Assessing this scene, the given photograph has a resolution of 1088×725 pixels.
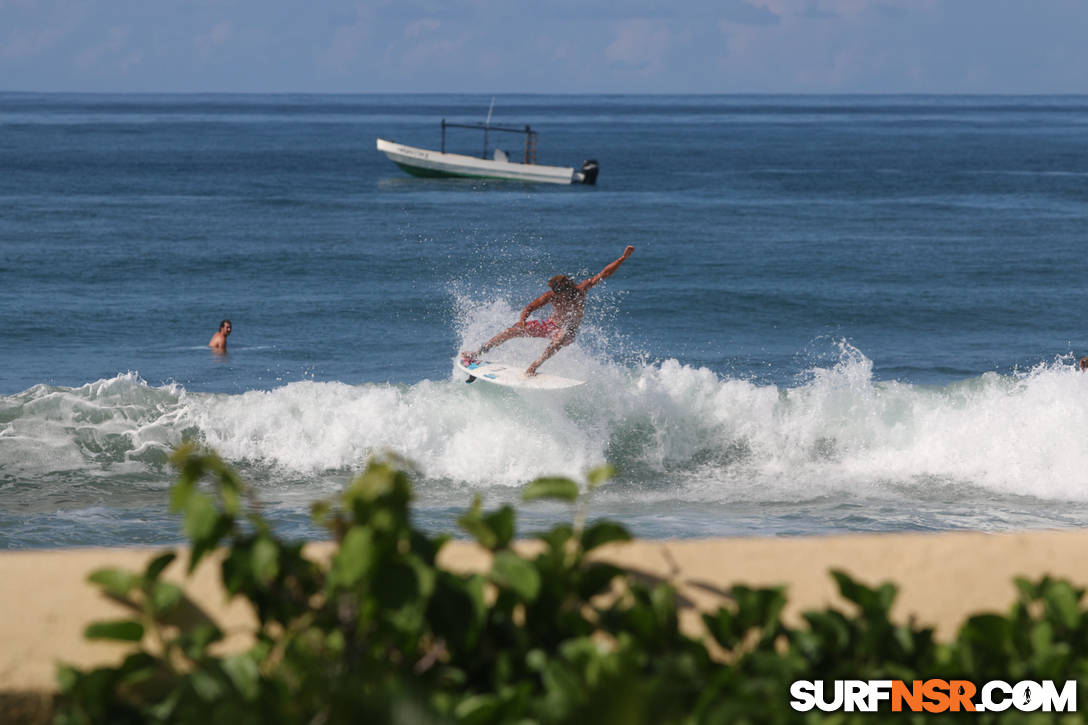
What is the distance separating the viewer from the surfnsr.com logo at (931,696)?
2812mm

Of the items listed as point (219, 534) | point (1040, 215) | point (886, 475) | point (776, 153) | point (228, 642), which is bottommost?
point (886, 475)

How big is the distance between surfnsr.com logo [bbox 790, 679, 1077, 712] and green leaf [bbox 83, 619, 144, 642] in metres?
1.58

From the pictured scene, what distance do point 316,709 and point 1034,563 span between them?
231 cm

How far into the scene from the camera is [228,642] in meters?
3.12

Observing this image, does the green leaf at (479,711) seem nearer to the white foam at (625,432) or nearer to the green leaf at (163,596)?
the green leaf at (163,596)

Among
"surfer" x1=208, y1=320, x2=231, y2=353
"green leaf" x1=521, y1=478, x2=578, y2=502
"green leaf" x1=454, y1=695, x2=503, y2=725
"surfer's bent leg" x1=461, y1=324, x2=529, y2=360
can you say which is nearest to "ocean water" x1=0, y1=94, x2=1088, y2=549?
"surfer" x1=208, y1=320, x2=231, y2=353

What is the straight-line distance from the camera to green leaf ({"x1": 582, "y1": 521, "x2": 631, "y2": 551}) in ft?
9.16

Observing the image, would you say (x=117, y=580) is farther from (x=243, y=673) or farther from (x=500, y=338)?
(x=500, y=338)

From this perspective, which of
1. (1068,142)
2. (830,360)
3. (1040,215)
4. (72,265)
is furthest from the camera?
(1068,142)

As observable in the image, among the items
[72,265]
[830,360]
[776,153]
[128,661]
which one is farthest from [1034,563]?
[776,153]

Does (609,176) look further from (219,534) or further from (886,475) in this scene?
(219,534)

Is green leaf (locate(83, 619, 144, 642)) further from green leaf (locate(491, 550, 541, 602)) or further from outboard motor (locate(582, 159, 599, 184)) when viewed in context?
outboard motor (locate(582, 159, 599, 184))

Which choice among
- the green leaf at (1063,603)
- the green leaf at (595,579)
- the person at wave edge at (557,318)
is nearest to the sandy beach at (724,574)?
the green leaf at (1063,603)

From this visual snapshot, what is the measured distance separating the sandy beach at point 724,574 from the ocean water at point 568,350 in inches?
306
